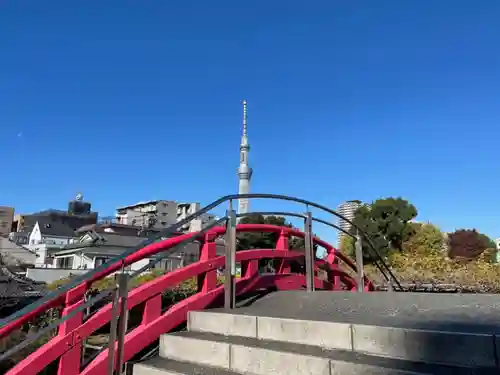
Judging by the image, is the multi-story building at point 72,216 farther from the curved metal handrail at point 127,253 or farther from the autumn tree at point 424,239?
the curved metal handrail at point 127,253

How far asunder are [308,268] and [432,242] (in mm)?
32555

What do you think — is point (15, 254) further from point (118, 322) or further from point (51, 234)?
point (118, 322)

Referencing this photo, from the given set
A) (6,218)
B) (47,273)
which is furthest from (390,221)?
(6,218)

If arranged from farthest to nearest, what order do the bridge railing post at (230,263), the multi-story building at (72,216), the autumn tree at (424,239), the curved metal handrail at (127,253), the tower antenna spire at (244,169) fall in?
the tower antenna spire at (244,169)
the multi-story building at (72,216)
the autumn tree at (424,239)
the bridge railing post at (230,263)
the curved metal handrail at (127,253)

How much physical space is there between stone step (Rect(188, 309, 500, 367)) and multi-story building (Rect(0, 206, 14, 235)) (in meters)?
105

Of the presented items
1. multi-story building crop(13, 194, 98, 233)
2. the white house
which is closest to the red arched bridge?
the white house

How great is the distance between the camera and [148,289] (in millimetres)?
3244

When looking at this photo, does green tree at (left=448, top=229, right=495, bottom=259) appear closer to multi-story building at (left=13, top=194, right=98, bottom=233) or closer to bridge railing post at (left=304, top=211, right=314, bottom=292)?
bridge railing post at (left=304, top=211, right=314, bottom=292)

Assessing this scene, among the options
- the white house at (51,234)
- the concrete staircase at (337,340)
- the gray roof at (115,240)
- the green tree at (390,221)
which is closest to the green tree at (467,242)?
the green tree at (390,221)

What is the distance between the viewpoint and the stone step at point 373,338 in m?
2.12

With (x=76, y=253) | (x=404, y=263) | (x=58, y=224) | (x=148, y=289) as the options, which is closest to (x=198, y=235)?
(x=148, y=289)

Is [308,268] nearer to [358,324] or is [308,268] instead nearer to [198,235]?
[198,235]

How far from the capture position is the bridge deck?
2.52 meters

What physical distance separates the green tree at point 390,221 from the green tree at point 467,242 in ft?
24.2
